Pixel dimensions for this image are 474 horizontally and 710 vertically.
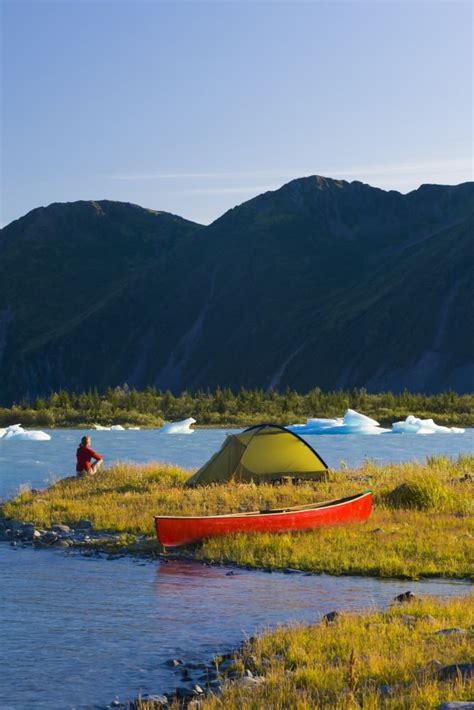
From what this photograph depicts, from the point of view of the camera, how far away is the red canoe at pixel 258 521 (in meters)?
20.2

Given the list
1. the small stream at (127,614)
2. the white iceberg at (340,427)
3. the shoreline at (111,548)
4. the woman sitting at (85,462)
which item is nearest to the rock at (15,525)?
the shoreline at (111,548)

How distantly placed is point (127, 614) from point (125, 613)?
0.28 ft

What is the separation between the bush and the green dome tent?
4.63 meters

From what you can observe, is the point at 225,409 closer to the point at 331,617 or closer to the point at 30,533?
the point at 30,533

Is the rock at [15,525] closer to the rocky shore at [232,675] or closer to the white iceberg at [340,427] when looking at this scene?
the rocky shore at [232,675]

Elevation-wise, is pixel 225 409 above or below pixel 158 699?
below

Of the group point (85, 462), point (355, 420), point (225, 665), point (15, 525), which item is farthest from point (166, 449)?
point (225, 665)

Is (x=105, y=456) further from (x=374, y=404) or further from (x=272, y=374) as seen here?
(x=272, y=374)

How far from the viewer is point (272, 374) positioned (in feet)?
646

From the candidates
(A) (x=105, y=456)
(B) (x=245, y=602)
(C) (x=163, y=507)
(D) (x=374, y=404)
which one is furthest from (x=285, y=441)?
(D) (x=374, y=404)

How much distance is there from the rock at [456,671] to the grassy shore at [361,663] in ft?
0.06

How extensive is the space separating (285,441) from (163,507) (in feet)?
19.0

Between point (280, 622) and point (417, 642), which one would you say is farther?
point (280, 622)

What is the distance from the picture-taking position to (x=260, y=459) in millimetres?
28844
